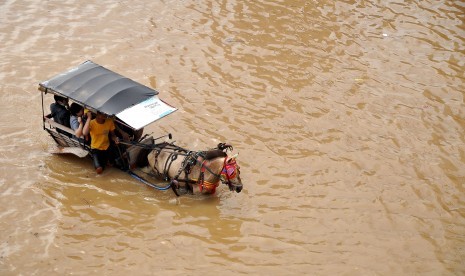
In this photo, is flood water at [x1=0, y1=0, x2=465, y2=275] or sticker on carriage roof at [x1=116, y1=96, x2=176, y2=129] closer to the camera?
flood water at [x1=0, y1=0, x2=465, y2=275]

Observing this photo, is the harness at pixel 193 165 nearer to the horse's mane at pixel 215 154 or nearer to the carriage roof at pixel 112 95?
the horse's mane at pixel 215 154

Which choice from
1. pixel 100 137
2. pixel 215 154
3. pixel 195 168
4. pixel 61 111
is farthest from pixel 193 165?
pixel 61 111

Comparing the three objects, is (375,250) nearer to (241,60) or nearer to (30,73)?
(241,60)

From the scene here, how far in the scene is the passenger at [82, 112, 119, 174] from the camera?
962 centimetres

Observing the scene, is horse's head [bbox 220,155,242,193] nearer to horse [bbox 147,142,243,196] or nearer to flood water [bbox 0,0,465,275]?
horse [bbox 147,142,243,196]

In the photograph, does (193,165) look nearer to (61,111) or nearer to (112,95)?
(112,95)

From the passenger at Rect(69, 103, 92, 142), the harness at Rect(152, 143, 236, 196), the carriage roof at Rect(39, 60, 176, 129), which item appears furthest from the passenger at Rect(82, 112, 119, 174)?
the harness at Rect(152, 143, 236, 196)

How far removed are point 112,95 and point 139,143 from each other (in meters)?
1.07

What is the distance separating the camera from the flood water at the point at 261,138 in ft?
28.6

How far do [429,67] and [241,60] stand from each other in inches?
207

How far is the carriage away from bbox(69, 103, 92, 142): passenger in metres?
0.13

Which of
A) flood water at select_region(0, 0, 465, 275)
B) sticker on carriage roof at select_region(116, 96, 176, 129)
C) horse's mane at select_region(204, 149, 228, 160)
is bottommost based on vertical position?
flood water at select_region(0, 0, 465, 275)

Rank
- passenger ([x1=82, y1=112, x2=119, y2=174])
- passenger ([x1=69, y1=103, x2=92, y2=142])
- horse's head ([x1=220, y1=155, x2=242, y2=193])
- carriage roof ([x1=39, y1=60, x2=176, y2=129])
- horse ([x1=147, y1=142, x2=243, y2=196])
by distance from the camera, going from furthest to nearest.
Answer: passenger ([x1=69, y1=103, x2=92, y2=142]) < passenger ([x1=82, y1=112, x2=119, y2=174]) < carriage roof ([x1=39, y1=60, x2=176, y2=129]) < horse ([x1=147, y1=142, x2=243, y2=196]) < horse's head ([x1=220, y1=155, x2=242, y2=193])

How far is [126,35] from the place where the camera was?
14906 millimetres
